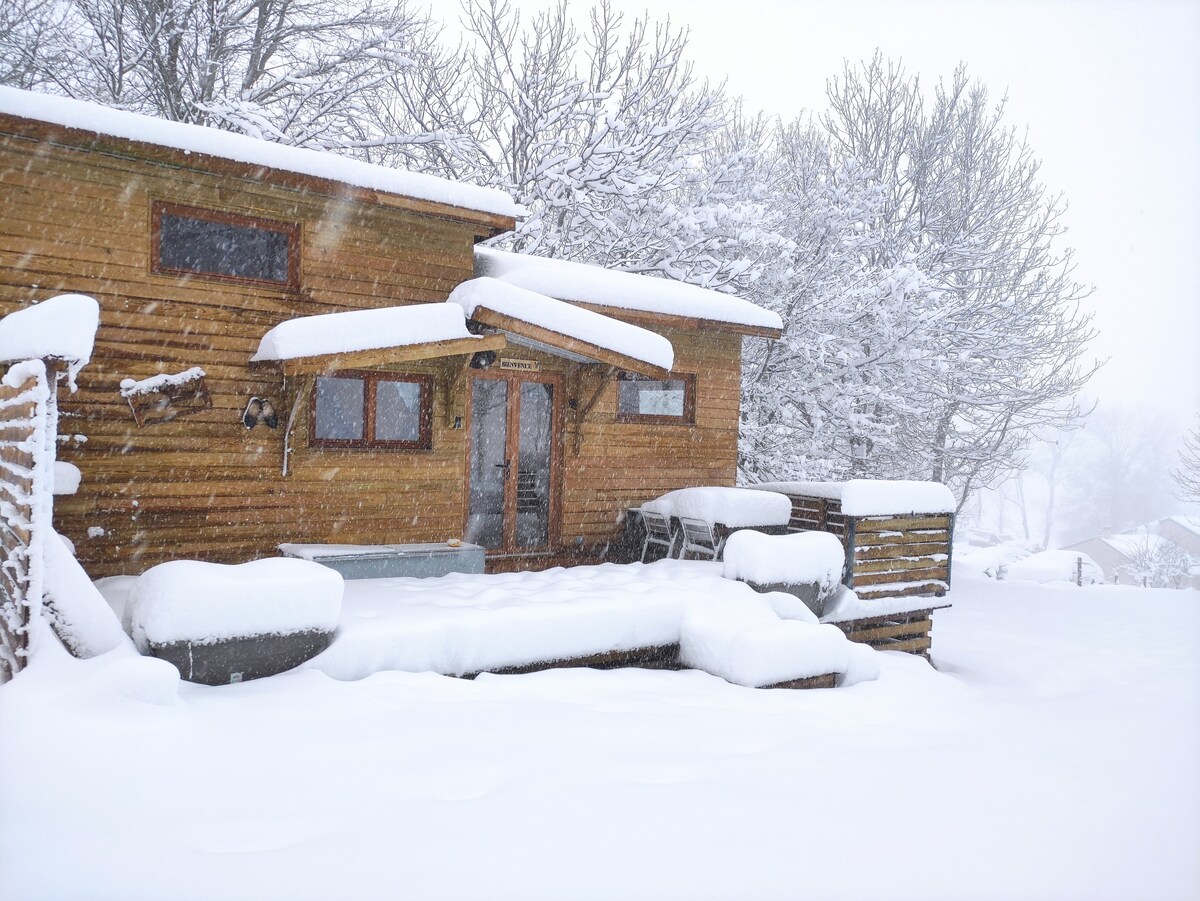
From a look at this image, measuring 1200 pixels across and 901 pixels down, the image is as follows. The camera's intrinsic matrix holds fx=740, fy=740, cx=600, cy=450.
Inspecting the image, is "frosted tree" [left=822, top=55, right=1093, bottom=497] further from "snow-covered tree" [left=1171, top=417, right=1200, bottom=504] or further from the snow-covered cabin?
the snow-covered cabin

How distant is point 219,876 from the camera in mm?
2246

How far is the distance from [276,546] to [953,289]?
16.7 m

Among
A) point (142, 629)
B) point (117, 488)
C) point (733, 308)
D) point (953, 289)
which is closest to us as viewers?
point (142, 629)

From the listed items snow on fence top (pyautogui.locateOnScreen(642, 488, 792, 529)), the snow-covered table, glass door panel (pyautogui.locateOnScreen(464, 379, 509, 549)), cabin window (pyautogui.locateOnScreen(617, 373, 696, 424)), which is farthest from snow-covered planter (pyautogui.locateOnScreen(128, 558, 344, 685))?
cabin window (pyautogui.locateOnScreen(617, 373, 696, 424))

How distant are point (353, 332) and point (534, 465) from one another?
3.26 m

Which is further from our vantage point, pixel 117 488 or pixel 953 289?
pixel 953 289

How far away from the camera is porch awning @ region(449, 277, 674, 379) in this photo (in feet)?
24.6

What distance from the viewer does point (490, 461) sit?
905 cm

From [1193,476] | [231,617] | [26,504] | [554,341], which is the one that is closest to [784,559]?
[554,341]

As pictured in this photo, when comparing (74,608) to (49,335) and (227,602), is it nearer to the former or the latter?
(227,602)

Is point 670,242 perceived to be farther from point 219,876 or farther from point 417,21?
point 219,876

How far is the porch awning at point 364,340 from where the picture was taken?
21.1 ft

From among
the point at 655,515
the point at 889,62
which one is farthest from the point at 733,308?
the point at 889,62

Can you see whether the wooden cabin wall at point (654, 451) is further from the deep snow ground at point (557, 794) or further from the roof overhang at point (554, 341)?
the deep snow ground at point (557, 794)
